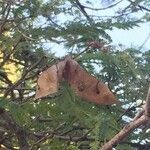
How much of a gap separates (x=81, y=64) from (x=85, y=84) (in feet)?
1.59

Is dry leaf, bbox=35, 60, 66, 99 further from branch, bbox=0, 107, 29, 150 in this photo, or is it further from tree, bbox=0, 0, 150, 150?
branch, bbox=0, 107, 29, 150

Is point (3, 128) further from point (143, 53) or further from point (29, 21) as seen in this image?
point (143, 53)

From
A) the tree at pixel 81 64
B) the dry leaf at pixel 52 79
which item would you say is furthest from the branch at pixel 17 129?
the dry leaf at pixel 52 79

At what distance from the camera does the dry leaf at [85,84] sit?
1.13 meters

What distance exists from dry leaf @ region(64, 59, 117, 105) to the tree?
7 centimetres

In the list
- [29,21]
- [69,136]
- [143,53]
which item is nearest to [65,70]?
[69,136]

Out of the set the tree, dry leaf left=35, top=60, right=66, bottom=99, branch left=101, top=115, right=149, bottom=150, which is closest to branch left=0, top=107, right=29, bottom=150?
the tree

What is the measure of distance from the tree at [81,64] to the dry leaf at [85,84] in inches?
2.8

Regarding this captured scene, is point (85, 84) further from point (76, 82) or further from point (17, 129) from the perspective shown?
point (17, 129)

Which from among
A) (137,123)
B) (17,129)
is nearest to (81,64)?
(17,129)

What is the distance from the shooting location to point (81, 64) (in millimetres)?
1625

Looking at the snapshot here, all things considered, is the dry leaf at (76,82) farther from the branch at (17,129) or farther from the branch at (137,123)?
the branch at (17,129)

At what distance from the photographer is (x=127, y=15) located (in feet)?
7.43

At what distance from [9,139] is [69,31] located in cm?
71
